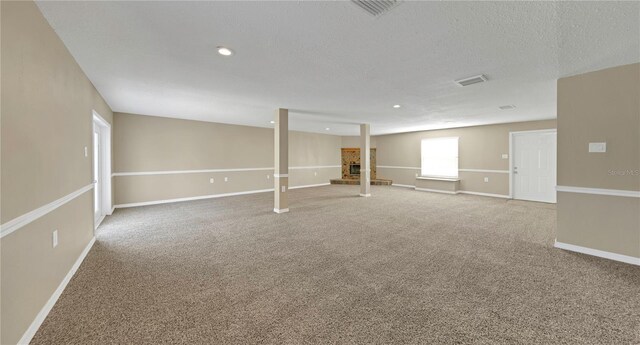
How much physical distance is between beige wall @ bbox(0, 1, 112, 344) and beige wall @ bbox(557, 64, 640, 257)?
554cm

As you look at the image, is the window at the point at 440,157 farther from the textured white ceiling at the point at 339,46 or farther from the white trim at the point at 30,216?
the white trim at the point at 30,216

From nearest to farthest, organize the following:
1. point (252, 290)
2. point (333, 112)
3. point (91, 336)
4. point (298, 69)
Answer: point (91, 336), point (252, 290), point (298, 69), point (333, 112)

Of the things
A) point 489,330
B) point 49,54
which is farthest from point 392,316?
point 49,54

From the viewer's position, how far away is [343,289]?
7.32ft

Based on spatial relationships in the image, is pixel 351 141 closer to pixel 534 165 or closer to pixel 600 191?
pixel 534 165

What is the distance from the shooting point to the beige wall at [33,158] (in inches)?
58.2

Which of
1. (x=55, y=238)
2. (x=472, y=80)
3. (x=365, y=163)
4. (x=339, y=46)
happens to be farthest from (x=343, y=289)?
(x=365, y=163)

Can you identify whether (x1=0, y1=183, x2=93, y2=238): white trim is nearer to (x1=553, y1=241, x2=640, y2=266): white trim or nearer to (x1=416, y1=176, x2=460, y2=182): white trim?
(x1=553, y1=241, x2=640, y2=266): white trim

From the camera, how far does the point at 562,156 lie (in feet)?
10.9

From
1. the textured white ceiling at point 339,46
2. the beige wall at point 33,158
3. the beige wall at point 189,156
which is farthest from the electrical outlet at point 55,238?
the beige wall at point 189,156

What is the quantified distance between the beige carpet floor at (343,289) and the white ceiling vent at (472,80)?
2323 mm

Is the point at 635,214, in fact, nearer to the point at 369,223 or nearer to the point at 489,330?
the point at 489,330

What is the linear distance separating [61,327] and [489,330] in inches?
121

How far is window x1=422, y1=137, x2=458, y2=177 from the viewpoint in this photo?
8.66 meters
